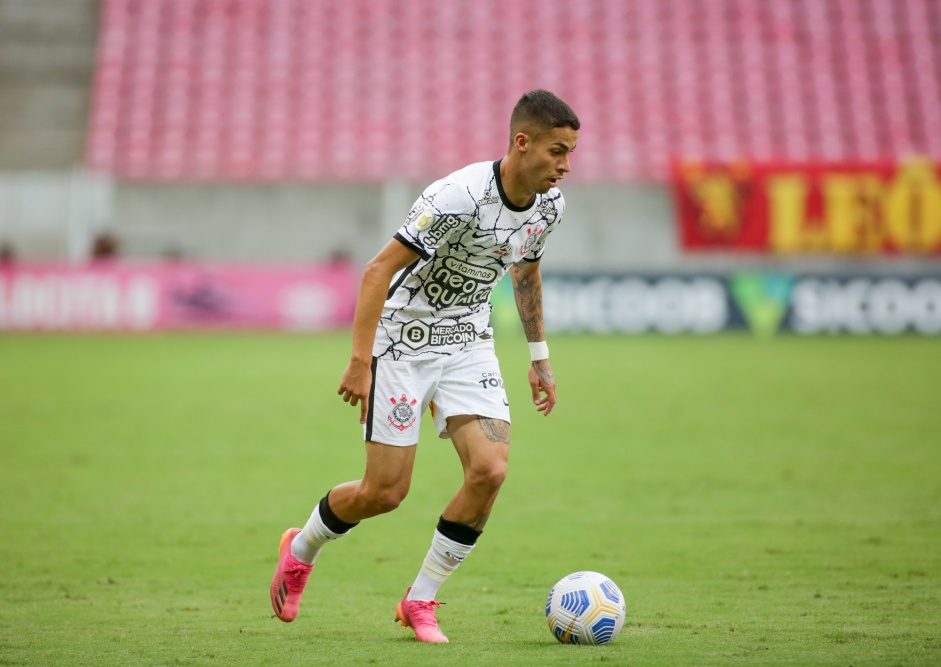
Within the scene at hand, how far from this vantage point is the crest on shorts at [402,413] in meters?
5.63

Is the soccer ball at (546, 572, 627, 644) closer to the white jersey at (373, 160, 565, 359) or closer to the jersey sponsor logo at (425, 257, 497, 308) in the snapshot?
the white jersey at (373, 160, 565, 359)

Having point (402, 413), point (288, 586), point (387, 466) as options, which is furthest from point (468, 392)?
point (288, 586)

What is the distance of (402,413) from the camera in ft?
18.5

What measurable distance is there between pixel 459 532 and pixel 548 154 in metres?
1.76

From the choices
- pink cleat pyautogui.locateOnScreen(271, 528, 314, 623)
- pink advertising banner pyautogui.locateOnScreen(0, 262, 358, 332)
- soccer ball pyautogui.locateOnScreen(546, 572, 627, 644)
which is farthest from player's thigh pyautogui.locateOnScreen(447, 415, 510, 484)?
pink advertising banner pyautogui.locateOnScreen(0, 262, 358, 332)

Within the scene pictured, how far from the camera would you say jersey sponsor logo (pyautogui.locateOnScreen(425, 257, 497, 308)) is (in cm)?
574

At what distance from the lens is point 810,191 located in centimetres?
2658

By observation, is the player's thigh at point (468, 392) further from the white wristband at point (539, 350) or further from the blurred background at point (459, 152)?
the blurred background at point (459, 152)

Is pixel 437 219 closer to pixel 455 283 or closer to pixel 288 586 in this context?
pixel 455 283

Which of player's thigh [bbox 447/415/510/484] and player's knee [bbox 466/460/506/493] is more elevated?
player's thigh [bbox 447/415/510/484]

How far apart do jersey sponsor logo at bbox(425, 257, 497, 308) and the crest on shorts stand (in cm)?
48

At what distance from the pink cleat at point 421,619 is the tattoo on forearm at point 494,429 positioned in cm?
80

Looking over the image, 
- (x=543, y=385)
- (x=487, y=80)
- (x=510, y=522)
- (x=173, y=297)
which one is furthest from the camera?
(x=487, y=80)

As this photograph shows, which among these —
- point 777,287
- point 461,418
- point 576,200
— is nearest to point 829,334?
point 777,287
